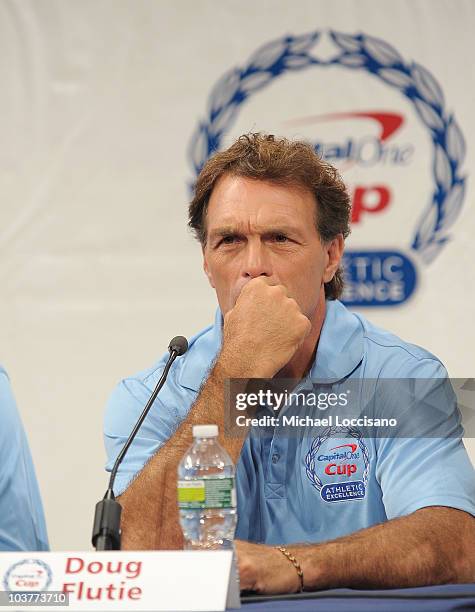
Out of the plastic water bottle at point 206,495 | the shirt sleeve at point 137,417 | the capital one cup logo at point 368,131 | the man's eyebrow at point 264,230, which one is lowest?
the plastic water bottle at point 206,495

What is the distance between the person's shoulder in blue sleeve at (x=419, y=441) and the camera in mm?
1883

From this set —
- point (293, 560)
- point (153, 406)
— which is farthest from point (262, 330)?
point (293, 560)

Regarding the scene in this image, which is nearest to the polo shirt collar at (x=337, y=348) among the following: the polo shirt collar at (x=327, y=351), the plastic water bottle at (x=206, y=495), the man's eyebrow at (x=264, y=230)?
the polo shirt collar at (x=327, y=351)

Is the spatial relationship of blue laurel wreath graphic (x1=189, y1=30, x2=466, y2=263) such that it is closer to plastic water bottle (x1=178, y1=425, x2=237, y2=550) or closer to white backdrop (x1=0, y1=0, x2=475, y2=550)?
white backdrop (x1=0, y1=0, x2=475, y2=550)

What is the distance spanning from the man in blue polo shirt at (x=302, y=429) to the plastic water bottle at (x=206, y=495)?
35 millimetres

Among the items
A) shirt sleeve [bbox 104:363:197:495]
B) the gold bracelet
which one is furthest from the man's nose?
the gold bracelet

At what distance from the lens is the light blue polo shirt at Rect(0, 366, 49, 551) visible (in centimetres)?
198

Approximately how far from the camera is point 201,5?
3.09 m

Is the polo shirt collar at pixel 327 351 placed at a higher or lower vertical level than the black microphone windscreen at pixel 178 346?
higher

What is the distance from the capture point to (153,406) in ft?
6.98

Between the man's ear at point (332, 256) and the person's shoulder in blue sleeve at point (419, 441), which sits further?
the man's ear at point (332, 256)

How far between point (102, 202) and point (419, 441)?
1.51 meters

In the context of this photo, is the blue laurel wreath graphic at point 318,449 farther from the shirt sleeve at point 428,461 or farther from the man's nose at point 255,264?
the man's nose at point 255,264

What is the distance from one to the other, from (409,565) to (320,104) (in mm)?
1769
